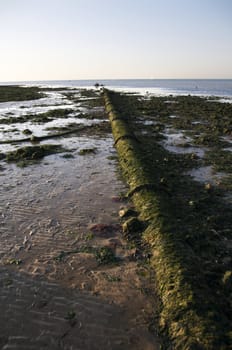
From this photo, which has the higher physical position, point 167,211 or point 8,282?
point 167,211

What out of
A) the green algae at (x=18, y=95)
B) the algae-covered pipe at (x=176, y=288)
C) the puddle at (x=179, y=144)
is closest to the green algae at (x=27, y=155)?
the puddle at (x=179, y=144)

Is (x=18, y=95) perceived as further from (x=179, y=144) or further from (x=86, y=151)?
(x=179, y=144)

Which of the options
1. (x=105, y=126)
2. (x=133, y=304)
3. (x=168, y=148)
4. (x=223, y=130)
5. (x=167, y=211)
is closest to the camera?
(x=133, y=304)

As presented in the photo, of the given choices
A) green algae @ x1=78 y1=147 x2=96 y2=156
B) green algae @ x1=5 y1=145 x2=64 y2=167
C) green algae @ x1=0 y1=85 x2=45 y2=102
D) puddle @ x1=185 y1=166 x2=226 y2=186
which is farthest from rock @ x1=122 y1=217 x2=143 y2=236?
green algae @ x1=0 y1=85 x2=45 y2=102

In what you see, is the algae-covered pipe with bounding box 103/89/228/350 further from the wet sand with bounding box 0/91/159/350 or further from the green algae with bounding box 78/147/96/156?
the green algae with bounding box 78/147/96/156

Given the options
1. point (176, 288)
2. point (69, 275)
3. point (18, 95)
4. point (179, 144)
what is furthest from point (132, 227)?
point (18, 95)

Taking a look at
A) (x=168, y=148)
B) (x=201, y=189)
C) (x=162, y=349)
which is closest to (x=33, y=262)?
(x=162, y=349)

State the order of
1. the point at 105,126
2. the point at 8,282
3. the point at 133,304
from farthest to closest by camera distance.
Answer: the point at 105,126 → the point at 8,282 → the point at 133,304

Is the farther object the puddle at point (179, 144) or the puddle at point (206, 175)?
the puddle at point (179, 144)

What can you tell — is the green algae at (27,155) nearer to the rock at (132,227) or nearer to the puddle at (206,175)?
the puddle at (206,175)

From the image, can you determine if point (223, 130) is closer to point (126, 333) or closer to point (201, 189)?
point (201, 189)

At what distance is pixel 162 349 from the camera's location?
13.6 feet

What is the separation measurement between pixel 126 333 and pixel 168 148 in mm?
12316

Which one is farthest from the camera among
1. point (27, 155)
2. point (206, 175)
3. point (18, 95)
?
point (18, 95)
